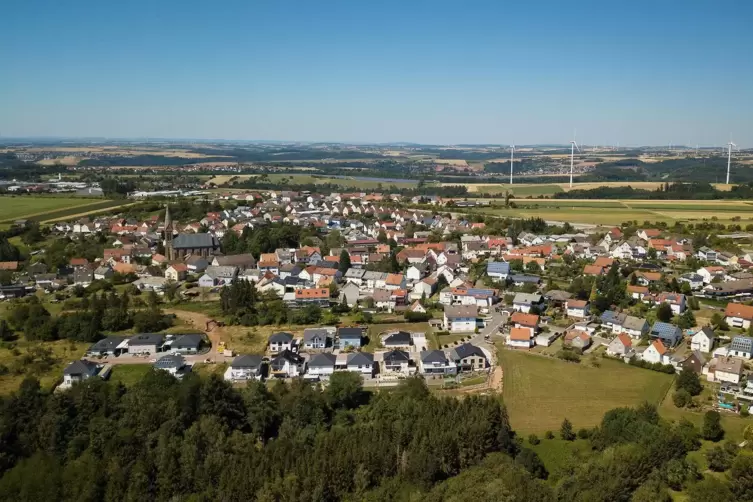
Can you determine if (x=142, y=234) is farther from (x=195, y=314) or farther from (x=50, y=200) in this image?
(x=50, y=200)

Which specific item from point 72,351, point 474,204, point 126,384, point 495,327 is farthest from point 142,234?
point 474,204

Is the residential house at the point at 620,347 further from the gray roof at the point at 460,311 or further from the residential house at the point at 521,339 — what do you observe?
the gray roof at the point at 460,311

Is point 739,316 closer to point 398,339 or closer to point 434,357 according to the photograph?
point 434,357

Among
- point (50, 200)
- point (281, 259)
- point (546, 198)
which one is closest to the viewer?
point (281, 259)

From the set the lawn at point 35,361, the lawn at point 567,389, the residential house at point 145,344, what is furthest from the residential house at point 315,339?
the lawn at point 35,361

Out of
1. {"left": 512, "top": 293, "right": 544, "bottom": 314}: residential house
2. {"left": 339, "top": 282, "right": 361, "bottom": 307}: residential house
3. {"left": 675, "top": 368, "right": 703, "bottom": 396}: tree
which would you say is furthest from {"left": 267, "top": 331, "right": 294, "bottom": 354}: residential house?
{"left": 675, "top": 368, "right": 703, "bottom": 396}: tree

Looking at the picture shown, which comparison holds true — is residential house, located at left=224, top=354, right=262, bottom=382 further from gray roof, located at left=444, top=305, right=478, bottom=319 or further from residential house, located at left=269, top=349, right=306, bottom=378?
gray roof, located at left=444, top=305, right=478, bottom=319
